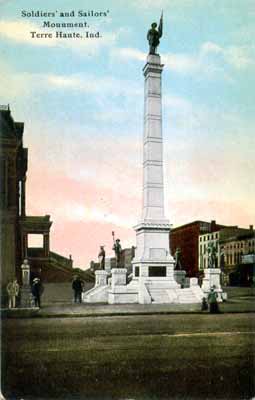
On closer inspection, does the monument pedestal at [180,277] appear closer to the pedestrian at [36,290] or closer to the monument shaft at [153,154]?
the monument shaft at [153,154]

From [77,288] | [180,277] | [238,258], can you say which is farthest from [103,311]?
[180,277]

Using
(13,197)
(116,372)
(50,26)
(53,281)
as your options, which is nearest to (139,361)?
(116,372)

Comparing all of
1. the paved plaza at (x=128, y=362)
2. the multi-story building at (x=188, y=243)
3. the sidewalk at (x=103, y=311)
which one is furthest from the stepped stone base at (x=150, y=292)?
the paved plaza at (x=128, y=362)

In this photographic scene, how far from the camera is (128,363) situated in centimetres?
782

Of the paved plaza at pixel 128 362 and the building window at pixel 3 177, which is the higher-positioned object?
the building window at pixel 3 177

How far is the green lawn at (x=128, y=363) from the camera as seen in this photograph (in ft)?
23.4

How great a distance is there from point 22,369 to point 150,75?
45.2 feet

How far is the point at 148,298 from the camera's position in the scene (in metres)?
18.1

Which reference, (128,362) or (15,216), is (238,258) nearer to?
(15,216)

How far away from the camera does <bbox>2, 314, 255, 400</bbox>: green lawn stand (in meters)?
7.12

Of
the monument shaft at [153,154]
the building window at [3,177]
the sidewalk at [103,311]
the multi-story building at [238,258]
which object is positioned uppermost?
the monument shaft at [153,154]

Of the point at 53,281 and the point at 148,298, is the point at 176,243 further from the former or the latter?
the point at 148,298

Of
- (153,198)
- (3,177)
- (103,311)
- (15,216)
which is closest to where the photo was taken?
(3,177)

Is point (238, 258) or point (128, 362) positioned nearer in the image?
point (128, 362)
